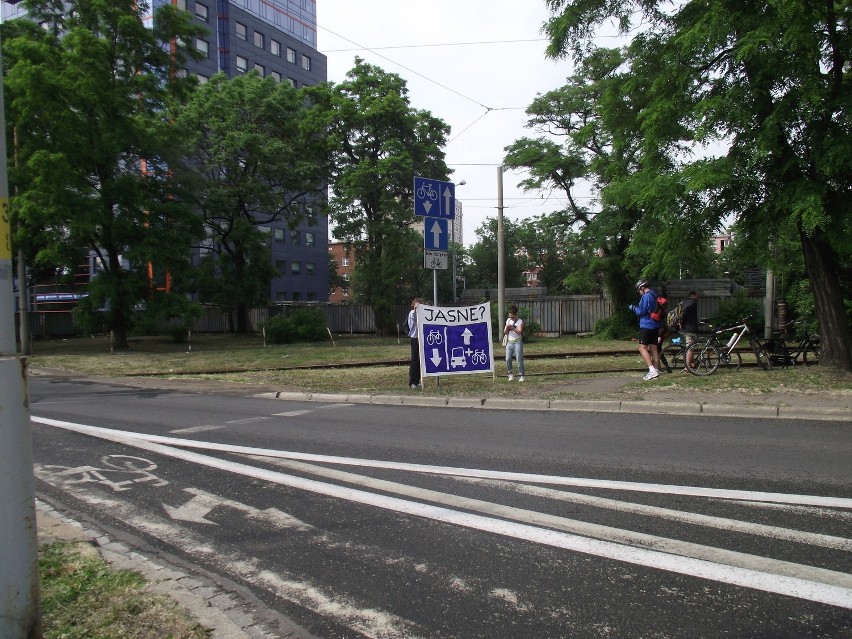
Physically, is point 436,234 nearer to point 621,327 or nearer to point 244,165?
point 621,327

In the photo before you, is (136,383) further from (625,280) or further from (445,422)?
(625,280)

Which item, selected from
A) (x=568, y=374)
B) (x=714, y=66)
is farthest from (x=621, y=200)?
(x=568, y=374)

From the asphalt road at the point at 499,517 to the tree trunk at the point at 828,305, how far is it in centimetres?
428

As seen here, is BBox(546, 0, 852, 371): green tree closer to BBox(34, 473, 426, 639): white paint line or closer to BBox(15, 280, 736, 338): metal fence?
BBox(34, 473, 426, 639): white paint line

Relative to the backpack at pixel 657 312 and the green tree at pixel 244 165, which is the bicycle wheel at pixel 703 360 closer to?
the backpack at pixel 657 312

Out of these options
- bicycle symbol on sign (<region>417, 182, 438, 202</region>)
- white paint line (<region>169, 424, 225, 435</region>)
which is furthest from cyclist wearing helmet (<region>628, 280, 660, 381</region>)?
white paint line (<region>169, 424, 225, 435</region>)

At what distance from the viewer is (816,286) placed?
40.3ft

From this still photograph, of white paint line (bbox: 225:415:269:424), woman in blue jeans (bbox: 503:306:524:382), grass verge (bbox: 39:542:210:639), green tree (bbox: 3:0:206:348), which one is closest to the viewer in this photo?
grass verge (bbox: 39:542:210:639)

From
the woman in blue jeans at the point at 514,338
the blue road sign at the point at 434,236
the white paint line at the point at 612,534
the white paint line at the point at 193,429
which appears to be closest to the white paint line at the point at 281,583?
the white paint line at the point at 612,534

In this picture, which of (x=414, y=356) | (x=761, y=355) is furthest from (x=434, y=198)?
(x=761, y=355)

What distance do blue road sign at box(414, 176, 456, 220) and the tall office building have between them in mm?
44849

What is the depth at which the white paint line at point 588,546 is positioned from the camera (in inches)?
135

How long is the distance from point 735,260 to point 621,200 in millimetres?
3016

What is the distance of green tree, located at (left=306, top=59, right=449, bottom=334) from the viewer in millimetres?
31000
